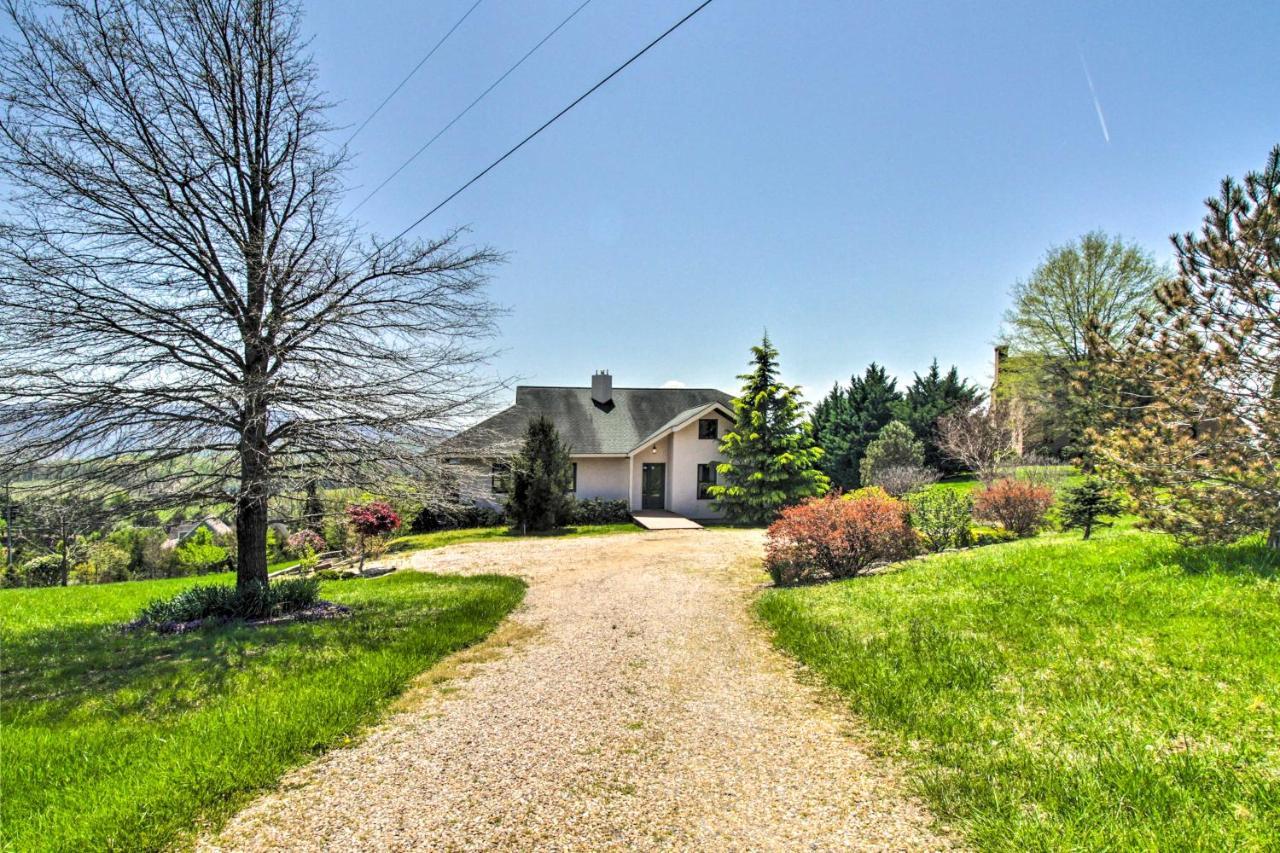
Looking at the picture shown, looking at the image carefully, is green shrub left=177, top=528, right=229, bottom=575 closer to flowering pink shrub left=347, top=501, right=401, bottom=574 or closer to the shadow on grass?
flowering pink shrub left=347, top=501, right=401, bottom=574

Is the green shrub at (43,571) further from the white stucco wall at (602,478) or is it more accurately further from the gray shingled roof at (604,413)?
the white stucco wall at (602,478)

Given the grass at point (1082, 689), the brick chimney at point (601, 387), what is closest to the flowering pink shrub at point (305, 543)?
the brick chimney at point (601, 387)

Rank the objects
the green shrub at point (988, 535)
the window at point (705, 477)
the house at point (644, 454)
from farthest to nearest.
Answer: the window at point (705, 477), the house at point (644, 454), the green shrub at point (988, 535)

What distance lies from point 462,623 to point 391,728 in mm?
3119

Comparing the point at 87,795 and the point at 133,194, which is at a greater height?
the point at 133,194

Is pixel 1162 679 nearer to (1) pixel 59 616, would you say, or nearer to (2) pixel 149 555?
(1) pixel 59 616

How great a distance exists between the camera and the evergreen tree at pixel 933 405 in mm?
Result: 27234

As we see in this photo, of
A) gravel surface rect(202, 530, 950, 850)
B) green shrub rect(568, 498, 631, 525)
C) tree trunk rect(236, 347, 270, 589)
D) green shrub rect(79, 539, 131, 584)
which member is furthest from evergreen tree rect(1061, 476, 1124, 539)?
green shrub rect(79, 539, 131, 584)

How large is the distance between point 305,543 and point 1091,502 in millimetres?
21038

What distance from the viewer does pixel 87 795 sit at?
339 cm

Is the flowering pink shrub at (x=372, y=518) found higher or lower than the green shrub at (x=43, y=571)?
higher

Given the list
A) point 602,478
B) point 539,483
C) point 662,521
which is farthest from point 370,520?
point 602,478

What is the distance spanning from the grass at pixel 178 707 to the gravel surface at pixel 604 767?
36 centimetres

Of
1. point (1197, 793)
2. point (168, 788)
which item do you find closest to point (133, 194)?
point (168, 788)
